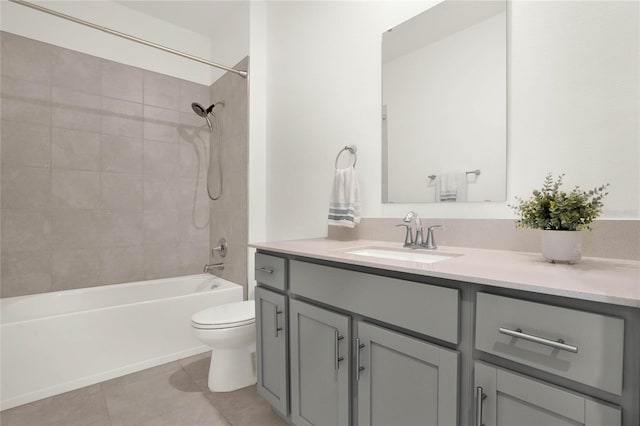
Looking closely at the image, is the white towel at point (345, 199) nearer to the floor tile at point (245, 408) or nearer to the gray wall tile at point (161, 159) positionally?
the floor tile at point (245, 408)

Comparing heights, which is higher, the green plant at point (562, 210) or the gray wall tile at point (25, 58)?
the gray wall tile at point (25, 58)

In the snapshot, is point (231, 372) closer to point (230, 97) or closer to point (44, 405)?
point (44, 405)

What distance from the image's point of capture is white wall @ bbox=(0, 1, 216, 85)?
2.25 m

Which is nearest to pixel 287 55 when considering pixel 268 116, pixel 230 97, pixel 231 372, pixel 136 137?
pixel 268 116

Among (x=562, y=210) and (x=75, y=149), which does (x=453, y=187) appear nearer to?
(x=562, y=210)

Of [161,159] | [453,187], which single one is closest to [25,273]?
[161,159]

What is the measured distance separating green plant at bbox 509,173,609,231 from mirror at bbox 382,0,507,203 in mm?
276

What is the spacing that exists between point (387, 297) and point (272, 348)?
77 centimetres

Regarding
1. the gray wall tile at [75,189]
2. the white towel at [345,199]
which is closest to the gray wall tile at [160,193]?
the gray wall tile at [75,189]

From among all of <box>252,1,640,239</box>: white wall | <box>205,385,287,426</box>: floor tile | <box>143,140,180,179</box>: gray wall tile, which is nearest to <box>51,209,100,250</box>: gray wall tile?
<box>143,140,180,179</box>: gray wall tile

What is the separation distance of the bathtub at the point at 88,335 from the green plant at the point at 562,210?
2.13 meters

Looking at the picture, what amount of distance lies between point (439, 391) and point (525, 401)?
0.70ft

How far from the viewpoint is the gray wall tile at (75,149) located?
2346 millimetres

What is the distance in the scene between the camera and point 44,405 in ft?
5.71
